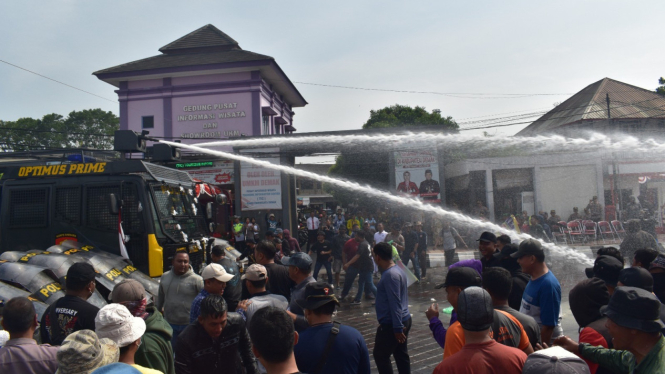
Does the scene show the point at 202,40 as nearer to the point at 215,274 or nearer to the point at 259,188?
the point at 259,188

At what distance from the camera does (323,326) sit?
3188 mm

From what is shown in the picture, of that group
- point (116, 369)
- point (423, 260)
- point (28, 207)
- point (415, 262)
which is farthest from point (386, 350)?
point (423, 260)

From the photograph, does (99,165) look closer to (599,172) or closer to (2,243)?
(2,243)

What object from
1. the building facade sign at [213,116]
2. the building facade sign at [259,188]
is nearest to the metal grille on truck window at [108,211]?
the building facade sign at [259,188]

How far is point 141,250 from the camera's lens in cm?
769

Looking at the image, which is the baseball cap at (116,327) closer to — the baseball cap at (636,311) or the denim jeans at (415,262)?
the baseball cap at (636,311)

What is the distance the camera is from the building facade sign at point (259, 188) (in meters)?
22.8

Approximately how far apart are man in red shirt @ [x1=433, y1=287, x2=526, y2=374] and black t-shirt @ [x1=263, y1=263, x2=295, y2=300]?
2.95 m

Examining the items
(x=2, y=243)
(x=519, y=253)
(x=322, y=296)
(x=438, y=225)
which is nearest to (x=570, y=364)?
(x=322, y=296)

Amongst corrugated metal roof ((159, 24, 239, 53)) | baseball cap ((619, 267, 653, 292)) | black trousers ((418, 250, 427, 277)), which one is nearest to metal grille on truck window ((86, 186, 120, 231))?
baseball cap ((619, 267, 653, 292))

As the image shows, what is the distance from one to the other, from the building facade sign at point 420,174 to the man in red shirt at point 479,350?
20318 millimetres

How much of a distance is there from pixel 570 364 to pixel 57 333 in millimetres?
3848

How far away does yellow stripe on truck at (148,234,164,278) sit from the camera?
755 cm

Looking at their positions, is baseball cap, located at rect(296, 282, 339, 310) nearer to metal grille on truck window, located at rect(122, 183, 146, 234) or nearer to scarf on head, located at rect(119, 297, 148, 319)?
scarf on head, located at rect(119, 297, 148, 319)
